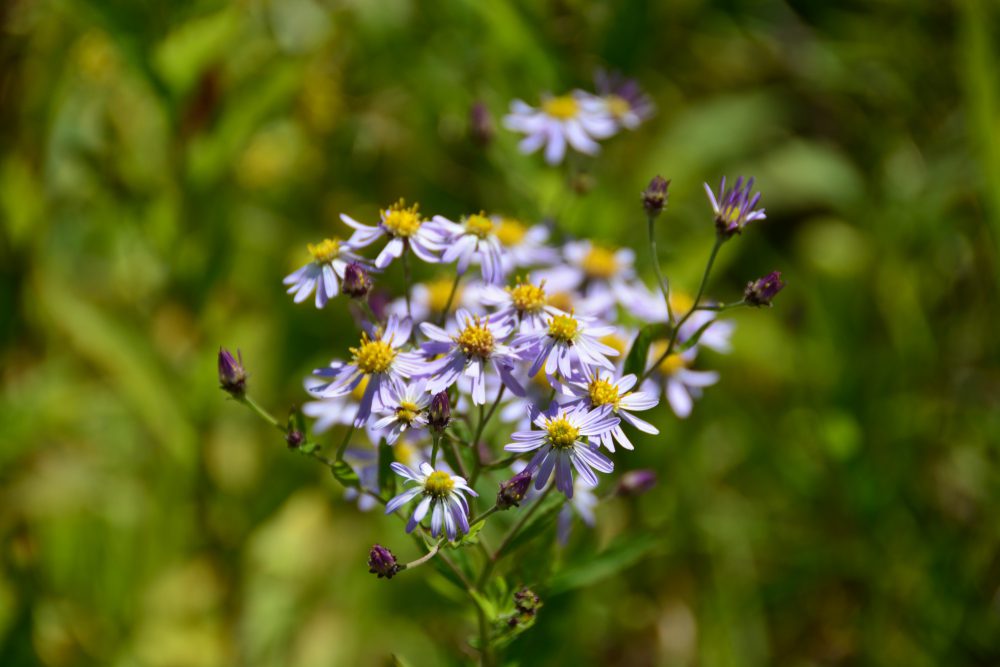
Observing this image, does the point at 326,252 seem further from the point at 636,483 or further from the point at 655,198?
the point at 636,483

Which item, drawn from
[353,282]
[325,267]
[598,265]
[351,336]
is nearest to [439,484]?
[353,282]

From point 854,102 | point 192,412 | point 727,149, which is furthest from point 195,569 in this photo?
point 854,102

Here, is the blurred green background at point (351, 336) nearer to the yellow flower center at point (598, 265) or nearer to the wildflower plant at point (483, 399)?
the yellow flower center at point (598, 265)

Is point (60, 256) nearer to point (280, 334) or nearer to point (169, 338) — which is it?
point (169, 338)

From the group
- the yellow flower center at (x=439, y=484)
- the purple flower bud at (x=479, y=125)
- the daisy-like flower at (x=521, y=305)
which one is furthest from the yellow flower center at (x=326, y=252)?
the purple flower bud at (x=479, y=125)

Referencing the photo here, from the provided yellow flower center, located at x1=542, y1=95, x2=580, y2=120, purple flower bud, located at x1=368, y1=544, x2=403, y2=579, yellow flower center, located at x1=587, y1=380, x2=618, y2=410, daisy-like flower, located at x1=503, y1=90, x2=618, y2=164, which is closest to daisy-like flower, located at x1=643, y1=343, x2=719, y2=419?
yellow flower center, located at x1=587, y1=380, x2=618, y2=410
